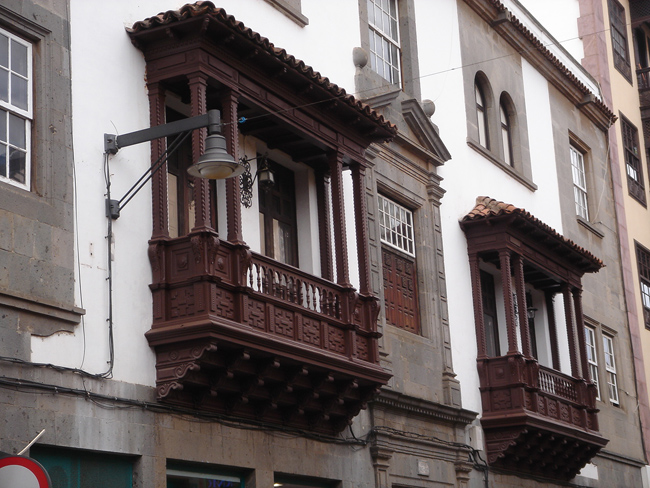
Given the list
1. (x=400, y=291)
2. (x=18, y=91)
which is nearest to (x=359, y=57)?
(x=400, y=291)

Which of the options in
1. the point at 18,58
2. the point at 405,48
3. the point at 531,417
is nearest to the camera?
the point at 18,58

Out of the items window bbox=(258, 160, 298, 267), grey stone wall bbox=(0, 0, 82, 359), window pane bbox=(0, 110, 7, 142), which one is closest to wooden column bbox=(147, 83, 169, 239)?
grey stone wall bbox=(0, 0, 82, 359)

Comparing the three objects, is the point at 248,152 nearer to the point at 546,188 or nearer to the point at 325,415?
the point at 325,415

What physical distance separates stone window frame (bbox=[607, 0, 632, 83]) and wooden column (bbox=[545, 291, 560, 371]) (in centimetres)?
936

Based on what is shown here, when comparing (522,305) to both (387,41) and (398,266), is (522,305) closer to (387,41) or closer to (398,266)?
(398,266)

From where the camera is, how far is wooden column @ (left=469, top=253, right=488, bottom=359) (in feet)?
63.5

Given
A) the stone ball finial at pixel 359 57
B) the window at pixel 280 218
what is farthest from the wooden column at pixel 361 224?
the stone ball finial at pixel 359 57

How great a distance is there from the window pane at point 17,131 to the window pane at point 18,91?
14 centimetres

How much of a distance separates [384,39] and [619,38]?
13.2 m

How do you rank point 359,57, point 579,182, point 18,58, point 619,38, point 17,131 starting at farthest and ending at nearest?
point 619,38 → point 579,182 → point 359,57 → point 18,58 → point 17,131

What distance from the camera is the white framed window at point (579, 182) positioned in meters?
25.8

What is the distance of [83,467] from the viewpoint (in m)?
11.4

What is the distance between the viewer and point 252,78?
13867mm

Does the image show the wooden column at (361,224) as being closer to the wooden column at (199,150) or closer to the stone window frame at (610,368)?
the wooden column at (199,150)
